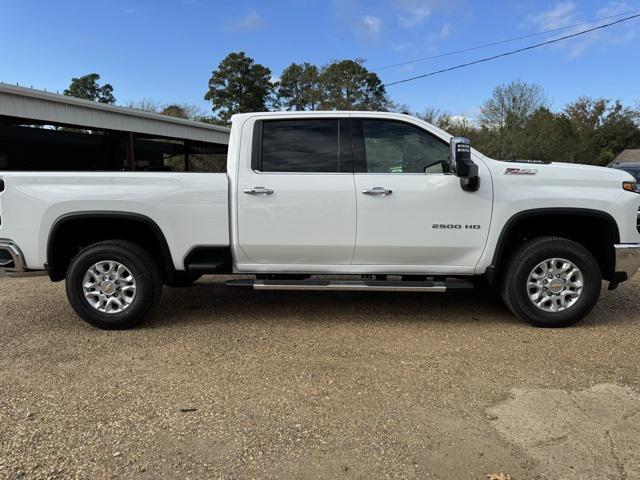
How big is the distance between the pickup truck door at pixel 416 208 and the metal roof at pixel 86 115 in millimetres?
12651

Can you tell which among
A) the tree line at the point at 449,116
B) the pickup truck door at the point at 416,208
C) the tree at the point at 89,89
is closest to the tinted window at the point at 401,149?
the pickup truck door at the point at 416,208

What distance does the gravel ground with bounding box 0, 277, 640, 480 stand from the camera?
2764 mm

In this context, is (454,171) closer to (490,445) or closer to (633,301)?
(490,445)

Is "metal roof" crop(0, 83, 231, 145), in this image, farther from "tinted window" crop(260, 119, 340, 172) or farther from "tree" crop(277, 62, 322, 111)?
"tree" crop(277, 62, 322, 111)

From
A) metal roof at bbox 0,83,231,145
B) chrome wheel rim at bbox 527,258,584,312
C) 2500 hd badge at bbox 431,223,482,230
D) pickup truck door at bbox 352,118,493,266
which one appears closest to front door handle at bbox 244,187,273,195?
pickup truck door at bbox 352,118,493,266

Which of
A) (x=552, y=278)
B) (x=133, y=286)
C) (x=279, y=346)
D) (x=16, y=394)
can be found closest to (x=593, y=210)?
(x=552, y=278)

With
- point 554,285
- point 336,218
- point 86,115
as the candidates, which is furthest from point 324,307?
point 86,115

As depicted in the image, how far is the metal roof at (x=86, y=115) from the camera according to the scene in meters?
14.1

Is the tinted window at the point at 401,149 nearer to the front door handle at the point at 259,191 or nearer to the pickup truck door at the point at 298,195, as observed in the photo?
the pickup truck door at the point at 298,195

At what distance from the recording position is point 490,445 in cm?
291

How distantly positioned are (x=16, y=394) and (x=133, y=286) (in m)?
1.48

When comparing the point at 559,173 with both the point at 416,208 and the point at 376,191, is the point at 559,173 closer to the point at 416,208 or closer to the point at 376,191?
the point at 416,208

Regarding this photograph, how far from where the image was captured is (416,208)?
4777 mm

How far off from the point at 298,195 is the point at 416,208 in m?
1.09
